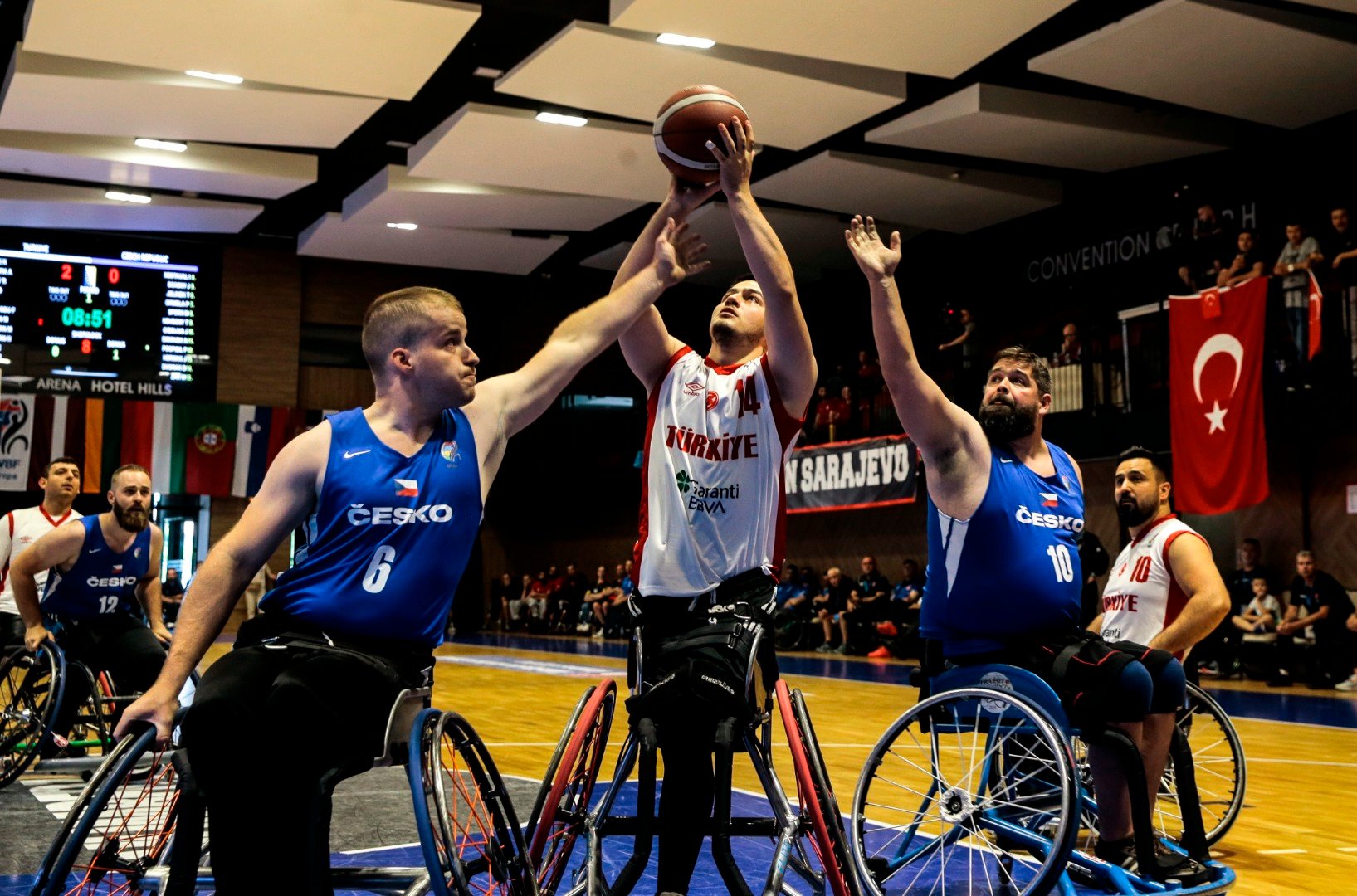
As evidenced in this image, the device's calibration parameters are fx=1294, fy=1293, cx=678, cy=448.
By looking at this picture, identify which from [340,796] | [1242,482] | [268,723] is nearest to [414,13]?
[340,796]

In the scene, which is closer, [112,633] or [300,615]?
[300,615]

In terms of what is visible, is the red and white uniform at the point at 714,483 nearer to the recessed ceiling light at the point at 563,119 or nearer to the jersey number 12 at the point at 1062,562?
the jersey number 12 at the point at 1062,562

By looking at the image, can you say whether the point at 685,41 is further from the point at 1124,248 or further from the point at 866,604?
the point at 866,604

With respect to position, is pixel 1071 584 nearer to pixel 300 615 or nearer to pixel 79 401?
pixel 300 615

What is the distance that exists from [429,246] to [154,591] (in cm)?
1258

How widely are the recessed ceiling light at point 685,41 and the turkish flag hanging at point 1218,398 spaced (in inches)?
194

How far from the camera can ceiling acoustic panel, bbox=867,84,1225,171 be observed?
1202cm

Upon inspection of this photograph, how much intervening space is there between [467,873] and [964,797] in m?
1.33

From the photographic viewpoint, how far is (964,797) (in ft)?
10.6

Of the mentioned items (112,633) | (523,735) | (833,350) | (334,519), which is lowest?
(523,735)

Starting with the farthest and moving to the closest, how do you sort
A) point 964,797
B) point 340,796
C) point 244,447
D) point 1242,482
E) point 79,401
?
point 244,447
point 79,401
point 1242,482
point 340,796
point 964,797

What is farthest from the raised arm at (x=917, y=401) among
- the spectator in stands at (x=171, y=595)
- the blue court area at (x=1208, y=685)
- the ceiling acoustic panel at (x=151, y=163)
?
the spectator in stands at (x=171, y=595)

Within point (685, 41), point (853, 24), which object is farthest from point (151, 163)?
point (853, 24)

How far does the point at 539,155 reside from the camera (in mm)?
13406
